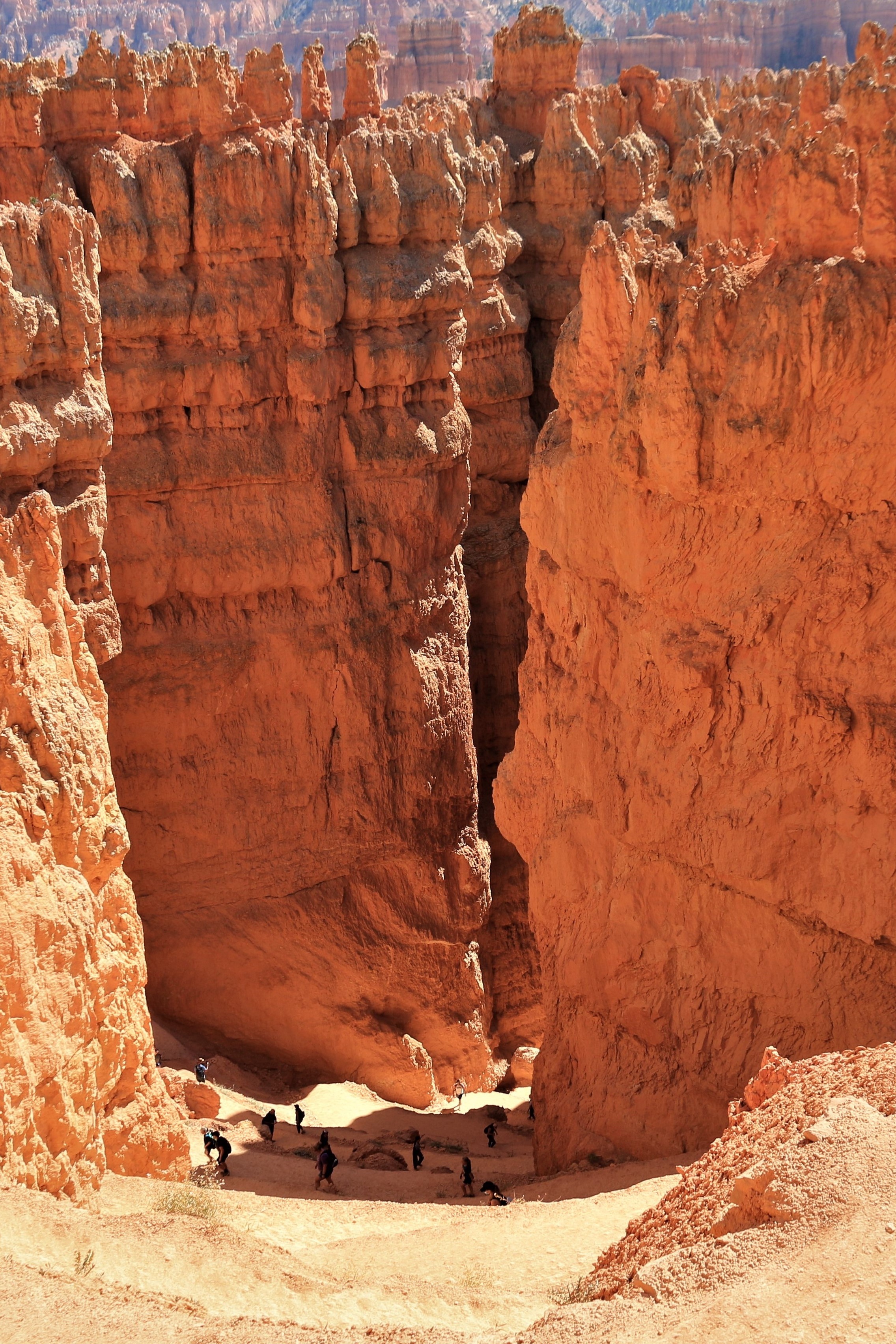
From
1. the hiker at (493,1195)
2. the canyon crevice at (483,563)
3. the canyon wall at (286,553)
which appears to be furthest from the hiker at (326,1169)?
the canyon wall at (286,553)

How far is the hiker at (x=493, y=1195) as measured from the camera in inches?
449

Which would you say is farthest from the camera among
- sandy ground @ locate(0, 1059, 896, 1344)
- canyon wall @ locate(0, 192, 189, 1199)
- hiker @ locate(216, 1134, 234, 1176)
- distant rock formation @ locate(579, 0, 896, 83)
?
distant rock formation @ locate(579, 0, 896, 83)

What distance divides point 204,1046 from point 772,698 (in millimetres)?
9327

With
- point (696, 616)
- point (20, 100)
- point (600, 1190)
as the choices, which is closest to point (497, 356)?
point (20, 100)

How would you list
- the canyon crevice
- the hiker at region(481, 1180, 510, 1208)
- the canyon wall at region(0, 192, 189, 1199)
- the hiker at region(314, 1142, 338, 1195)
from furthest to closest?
the hiker at region(314, 1142, 338, 1195)
the hiker at region(481, 1180, 510, 1208)
the canyon crevice
the canyon wall at region(0, 192, 189, 1199)

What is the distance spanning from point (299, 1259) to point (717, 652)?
4903 mm

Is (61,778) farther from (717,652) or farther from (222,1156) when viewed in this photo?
(717,652)

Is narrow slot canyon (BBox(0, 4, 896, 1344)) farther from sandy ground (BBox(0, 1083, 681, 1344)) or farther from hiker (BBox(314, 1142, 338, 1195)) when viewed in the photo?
hiker (BBox(314, 1142, 338, 1195))

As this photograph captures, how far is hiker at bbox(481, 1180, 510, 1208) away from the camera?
11398 millimetres

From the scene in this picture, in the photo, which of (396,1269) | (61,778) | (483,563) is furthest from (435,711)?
(396,1269)

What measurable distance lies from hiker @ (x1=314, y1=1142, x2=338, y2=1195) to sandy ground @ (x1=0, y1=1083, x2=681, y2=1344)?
171 mm

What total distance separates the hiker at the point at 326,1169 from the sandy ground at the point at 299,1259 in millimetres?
171

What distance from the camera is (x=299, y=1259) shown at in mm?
9078

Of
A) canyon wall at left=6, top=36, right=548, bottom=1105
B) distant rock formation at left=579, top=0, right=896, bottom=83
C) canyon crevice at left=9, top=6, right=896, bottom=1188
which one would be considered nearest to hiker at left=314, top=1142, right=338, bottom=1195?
canyon crevice at left=9, top=6, right=896, bottom=1188
